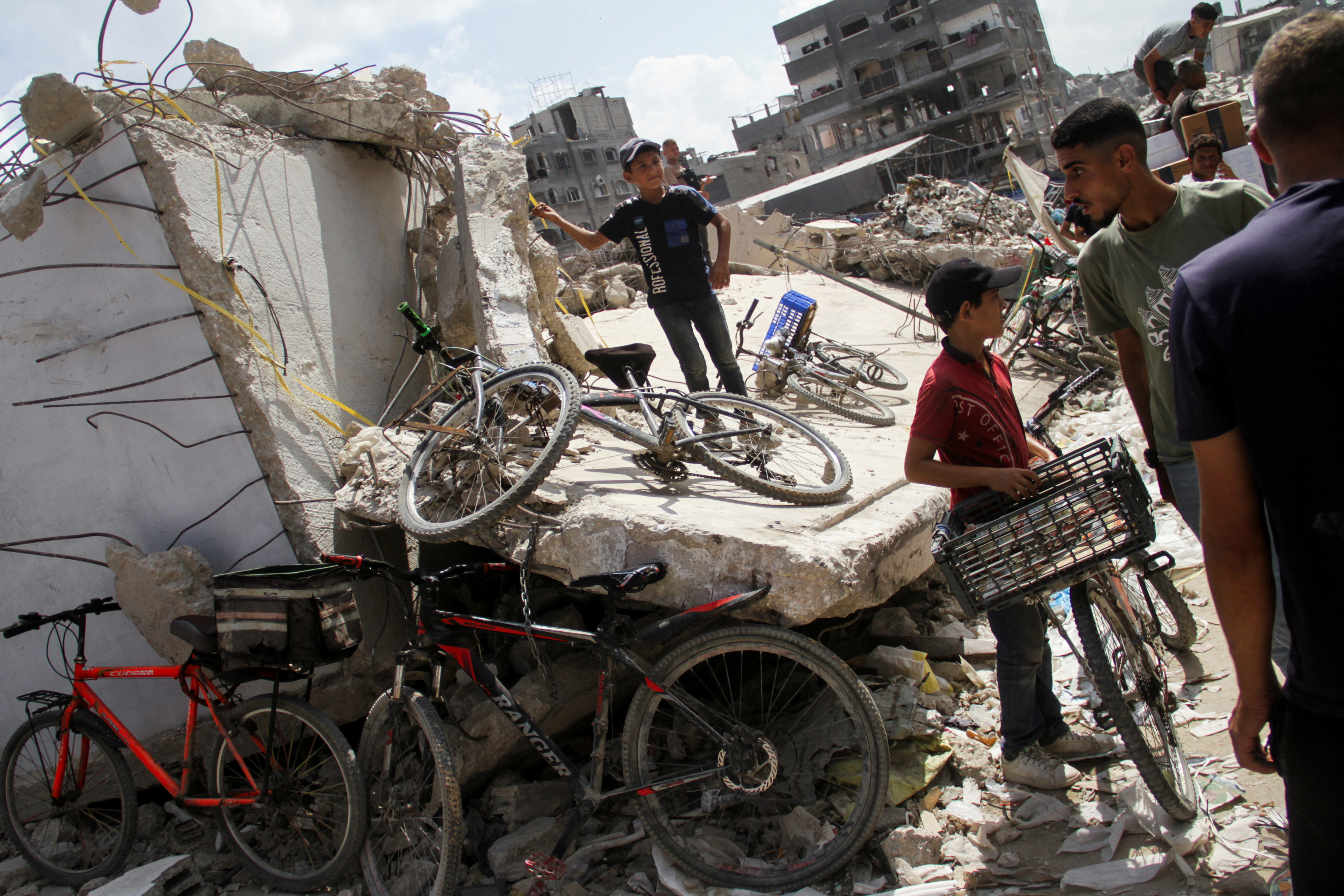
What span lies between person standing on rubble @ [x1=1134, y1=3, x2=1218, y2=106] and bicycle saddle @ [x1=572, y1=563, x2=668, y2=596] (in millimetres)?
6644

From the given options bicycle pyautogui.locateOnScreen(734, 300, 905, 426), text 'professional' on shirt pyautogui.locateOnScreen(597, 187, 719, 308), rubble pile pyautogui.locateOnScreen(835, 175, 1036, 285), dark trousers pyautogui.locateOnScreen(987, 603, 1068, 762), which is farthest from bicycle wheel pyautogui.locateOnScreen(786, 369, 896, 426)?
rubble pile pyautogui.locateOnScreen(835, 175, 1036, 285)

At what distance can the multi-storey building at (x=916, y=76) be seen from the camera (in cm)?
4241

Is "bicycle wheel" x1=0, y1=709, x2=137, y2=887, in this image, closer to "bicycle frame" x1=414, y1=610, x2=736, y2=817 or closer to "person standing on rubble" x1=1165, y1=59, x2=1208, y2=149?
"bicycle frame" x1=414, y1=610, x2=736, y2=817

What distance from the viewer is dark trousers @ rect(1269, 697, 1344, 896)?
4.09 ft

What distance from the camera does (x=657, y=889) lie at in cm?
298

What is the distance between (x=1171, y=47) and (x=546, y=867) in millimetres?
7941

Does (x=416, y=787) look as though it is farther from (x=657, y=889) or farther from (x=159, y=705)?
(x=159, y=705)

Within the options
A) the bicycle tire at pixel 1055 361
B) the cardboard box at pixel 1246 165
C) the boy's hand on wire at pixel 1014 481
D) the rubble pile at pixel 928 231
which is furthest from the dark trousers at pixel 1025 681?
the rubble pile at pixel 928 231

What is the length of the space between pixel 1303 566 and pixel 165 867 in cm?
458

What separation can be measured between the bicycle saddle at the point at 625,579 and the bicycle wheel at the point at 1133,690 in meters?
1.48

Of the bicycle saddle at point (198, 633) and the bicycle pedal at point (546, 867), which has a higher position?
the bicycle saddle at point (198, 633)

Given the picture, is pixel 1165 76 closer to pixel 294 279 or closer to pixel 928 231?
pixel 294 279

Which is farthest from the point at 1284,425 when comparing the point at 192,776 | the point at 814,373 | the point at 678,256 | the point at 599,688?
the point at 814,373

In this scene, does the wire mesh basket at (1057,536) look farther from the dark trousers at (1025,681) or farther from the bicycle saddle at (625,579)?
the bicycle saddle at (625,579)
